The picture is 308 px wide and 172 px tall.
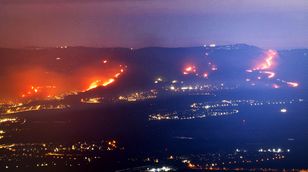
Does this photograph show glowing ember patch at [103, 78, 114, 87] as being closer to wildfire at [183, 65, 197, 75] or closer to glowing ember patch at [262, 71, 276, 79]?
wildfire at [183, 65, 197, 75]

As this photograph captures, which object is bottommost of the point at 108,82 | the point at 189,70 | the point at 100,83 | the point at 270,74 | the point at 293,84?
the point at 293,84

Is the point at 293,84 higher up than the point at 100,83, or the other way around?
the point at 100,83

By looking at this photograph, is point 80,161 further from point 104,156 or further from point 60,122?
point 60,122

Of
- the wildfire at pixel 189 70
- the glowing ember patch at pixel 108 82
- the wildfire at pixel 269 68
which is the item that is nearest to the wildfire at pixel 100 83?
the glowing ember patch at pixel 108 82

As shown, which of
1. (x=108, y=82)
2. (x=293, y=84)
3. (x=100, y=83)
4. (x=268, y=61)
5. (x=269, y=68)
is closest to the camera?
(x=293, y=84)

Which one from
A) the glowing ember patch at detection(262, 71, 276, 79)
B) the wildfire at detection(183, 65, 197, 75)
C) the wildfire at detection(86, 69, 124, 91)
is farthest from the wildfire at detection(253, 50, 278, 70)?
the wildfire at detection(86, 69, 124, 91)

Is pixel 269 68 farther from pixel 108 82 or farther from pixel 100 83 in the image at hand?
pixel 100 83

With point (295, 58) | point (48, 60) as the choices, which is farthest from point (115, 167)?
point (295, 58)

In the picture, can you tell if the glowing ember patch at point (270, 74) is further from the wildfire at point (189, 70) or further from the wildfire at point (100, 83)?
the wildfire at point (100, 83)

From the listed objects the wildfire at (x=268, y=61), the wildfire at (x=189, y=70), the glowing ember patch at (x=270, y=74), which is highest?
the wildfire at (x=268, y=61)

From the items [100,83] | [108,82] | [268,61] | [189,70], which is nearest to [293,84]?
[189,70]

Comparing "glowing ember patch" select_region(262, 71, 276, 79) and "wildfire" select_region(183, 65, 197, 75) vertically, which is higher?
"wildfire" select_region(183, 65, 197, 75)

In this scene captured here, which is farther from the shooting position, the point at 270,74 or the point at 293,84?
the point at 270,74
